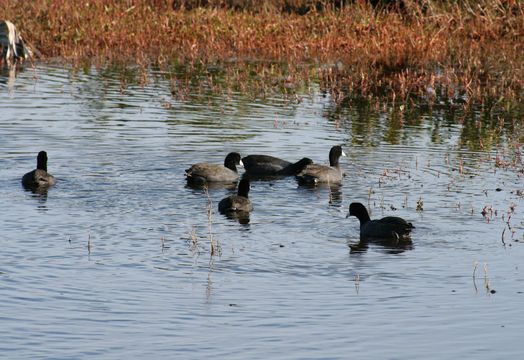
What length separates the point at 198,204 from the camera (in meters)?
17.3

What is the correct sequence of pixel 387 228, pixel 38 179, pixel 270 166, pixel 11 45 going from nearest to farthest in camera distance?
pixel 387 228 < pixel 38 179 < pixel 270 166 < pixel 11 45

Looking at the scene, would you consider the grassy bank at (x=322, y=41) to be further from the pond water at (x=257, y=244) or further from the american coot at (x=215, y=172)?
the american coot at (x=215, y=172)

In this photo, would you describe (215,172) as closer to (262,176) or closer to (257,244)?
(262,176)

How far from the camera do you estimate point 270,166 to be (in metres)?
19.9

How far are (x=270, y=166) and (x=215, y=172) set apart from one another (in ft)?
3.74

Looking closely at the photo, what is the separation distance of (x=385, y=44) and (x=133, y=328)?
23.7 meters

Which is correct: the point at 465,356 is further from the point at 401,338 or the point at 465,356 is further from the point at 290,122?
the point at 290,122

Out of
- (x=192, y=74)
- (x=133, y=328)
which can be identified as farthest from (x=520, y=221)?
(x=192, y=74)

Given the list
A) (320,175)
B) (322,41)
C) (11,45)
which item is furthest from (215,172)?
(322,41)

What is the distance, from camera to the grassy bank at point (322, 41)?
30.5m

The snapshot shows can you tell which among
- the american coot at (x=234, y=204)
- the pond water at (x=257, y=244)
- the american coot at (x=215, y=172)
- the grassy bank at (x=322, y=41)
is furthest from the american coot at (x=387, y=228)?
the grassy bank at (x=322, y=41)

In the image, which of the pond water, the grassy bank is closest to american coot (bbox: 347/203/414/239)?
the pond water

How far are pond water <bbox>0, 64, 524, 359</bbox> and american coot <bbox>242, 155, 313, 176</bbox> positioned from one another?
194 millimetres

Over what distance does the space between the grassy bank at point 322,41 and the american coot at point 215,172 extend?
9.08 m
